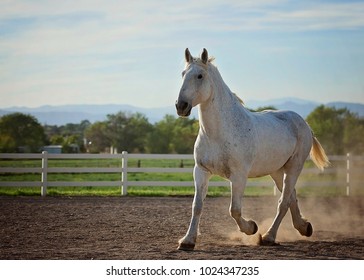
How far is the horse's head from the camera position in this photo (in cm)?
564

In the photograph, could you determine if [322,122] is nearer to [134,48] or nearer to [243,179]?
[134,48]

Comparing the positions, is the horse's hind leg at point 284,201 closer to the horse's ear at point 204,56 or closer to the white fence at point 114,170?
the horse's ear at point 204,56

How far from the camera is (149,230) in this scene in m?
7.45

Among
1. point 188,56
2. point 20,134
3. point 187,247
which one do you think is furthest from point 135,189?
point 188,56

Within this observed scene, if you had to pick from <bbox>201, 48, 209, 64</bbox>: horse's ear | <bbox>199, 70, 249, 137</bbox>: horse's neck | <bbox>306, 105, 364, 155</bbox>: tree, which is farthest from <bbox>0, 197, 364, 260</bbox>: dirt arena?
<bbox>306, 105, 364, 155</bbox>: tree

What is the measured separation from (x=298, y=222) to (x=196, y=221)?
153 centimetres

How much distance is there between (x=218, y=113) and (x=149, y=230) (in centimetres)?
207

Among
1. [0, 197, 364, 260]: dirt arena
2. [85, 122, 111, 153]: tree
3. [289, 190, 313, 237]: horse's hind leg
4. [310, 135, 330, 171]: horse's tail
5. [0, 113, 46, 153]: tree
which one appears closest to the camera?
[0, 197, 364, 260]: dirt arena

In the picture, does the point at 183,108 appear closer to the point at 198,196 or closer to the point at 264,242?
the point at 198,196

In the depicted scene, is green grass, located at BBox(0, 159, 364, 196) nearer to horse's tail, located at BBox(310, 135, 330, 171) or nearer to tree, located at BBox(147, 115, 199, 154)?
tree, located at BBox(147, 115, 199, 154)

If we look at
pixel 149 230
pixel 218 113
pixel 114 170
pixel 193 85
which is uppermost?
pixel 193 85

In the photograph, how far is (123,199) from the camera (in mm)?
11844

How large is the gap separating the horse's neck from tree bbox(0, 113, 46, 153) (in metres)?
7.25

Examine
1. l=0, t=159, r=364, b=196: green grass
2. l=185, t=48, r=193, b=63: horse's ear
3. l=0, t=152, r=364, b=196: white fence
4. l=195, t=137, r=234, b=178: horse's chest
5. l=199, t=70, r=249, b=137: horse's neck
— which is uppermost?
l=185, t=48, r=193, b=63: horse's ear
